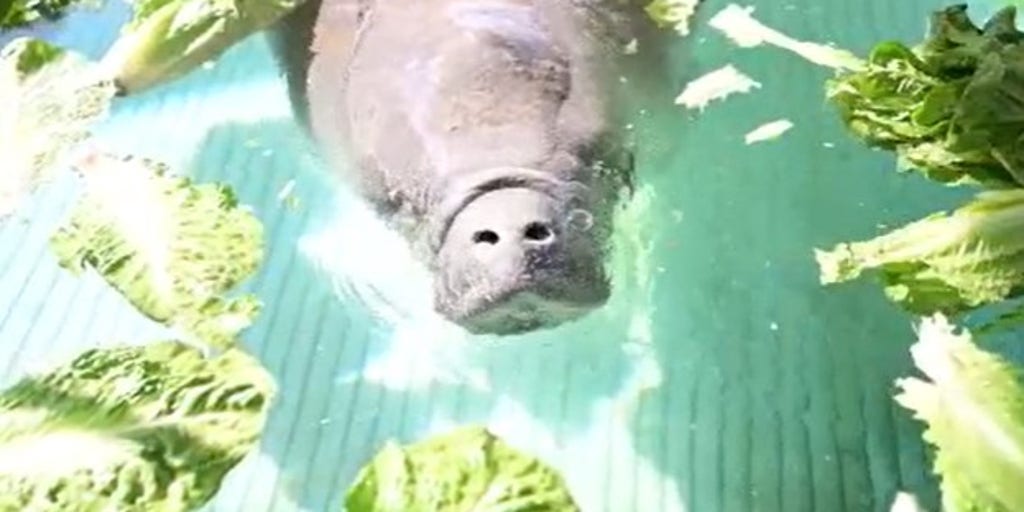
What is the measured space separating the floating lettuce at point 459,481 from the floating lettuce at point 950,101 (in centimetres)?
42

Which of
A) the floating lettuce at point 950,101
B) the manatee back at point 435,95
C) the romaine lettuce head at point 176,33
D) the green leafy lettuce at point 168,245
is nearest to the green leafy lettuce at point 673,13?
the manatee back at point 435,95

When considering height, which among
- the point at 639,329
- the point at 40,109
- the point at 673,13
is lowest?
the point at 639,329

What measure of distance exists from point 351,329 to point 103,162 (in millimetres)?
263

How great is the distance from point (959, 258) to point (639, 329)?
306 millimetres

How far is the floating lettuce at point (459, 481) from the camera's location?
998mm

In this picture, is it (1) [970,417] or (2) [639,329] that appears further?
(2) [639,329]

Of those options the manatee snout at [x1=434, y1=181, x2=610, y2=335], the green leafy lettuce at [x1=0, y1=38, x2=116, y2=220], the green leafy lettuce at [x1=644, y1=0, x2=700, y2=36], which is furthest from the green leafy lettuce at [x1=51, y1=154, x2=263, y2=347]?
the green leafy lettuce at [x1=644, y1=0, x2=700, y2=36]

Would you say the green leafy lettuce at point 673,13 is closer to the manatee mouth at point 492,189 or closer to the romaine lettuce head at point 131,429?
the manatee mouth at point 492,189

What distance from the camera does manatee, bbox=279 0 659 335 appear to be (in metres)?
1.18

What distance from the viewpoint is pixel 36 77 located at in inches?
58.6

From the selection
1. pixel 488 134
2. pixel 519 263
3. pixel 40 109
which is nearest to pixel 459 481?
pixel 519 263

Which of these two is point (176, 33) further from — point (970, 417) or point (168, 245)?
point (970, 417)

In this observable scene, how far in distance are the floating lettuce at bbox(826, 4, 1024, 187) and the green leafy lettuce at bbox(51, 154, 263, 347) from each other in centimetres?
51

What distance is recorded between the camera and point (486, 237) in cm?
117
